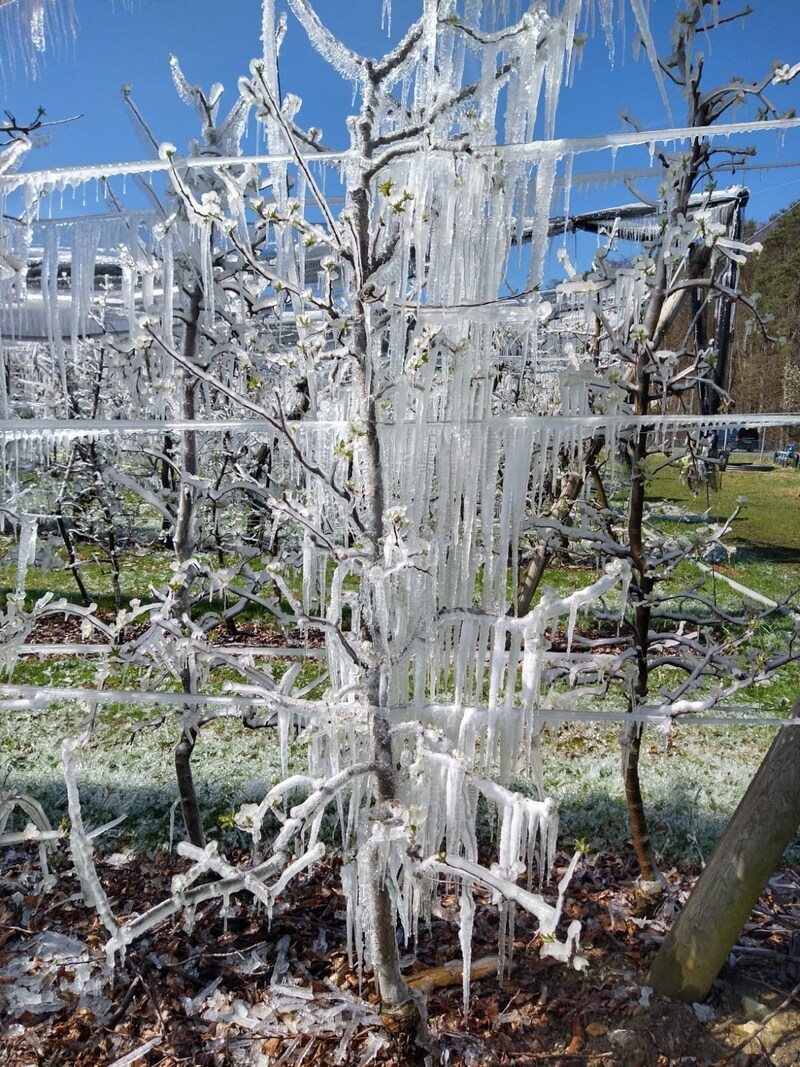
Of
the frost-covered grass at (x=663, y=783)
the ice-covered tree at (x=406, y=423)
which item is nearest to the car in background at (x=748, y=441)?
the frost-covered grass at (x=663, y=783)

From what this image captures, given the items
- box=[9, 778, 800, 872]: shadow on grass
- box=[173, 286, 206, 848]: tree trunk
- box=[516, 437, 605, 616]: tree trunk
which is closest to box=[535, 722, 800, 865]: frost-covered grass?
box=[9, 778, 800, 872]: shadow on grass

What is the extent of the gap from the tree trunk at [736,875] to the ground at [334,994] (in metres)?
0.18

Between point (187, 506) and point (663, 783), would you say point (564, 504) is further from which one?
point (663, 783)

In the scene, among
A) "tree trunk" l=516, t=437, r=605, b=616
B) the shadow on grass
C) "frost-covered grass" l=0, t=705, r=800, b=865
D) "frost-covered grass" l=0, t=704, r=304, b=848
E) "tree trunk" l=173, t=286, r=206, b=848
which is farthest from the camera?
"frost-covered grass" l=0, t=704, r=304, b=848

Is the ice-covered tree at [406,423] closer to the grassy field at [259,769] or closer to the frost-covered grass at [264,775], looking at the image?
the grassy field at [259,769]

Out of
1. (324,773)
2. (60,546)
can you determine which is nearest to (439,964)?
(324,773)

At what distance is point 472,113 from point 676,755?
3.82 metres

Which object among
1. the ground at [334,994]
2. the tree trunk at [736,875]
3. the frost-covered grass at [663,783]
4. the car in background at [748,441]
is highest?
the car in background at [748,441]

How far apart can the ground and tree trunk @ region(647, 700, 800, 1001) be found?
0.18 metres

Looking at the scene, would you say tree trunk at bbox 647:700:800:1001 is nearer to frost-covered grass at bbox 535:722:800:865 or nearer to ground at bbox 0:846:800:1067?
ground at bbox 0:846:800:1067

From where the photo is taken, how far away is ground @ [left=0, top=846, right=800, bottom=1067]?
2.28m

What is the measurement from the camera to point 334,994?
249cm

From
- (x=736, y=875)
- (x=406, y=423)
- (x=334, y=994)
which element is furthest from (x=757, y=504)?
(x=406, y=423)

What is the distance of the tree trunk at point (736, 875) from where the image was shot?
2234 millimetres
